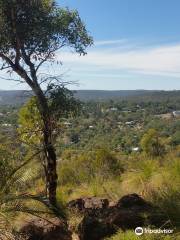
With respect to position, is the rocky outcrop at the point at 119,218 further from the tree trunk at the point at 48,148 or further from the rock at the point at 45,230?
the tree trunk at the point at 48,148

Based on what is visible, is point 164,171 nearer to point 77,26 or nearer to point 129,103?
point 77,26

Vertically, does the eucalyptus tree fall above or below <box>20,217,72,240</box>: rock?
above

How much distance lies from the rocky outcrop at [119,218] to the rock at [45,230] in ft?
1.03

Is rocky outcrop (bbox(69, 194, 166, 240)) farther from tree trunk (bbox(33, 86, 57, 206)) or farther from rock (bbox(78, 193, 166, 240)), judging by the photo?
tree trunk (bbox(33, 86, 57, 206))

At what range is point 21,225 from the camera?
25.9 feet

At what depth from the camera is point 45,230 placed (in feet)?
25.6

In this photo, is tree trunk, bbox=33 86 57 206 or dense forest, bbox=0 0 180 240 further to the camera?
tree trunk, bbox=33 86 57 206

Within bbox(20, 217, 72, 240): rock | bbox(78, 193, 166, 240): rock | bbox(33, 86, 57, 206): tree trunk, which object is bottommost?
bbox(20, 217, 72, 240): rock

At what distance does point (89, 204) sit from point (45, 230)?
5.92 feet

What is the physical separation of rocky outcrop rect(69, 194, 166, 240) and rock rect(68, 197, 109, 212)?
1.48ft

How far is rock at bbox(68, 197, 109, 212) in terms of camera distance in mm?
9180

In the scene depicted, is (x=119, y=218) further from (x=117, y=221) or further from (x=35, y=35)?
(x=35, y=35)

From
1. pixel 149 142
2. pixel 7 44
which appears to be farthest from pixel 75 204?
pixel 149 142

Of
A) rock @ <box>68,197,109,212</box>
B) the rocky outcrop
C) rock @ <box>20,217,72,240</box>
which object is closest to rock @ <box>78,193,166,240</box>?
the rocky outcrop
